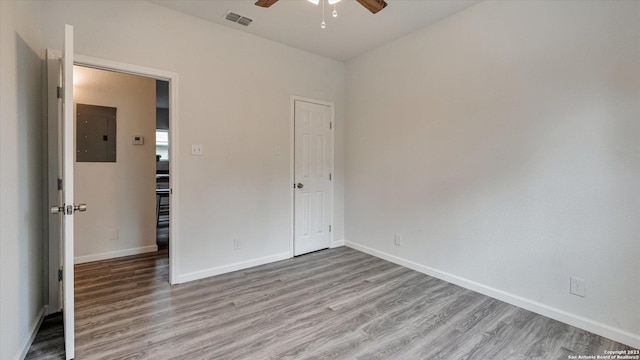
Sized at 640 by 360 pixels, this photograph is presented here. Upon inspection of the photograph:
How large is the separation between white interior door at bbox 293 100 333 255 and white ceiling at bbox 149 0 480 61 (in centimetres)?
82

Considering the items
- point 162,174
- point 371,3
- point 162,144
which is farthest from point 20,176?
point 162,144

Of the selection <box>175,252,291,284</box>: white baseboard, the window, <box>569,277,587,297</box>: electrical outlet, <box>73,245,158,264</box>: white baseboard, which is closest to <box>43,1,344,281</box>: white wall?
<box>175,252,291,284</box>: white baseboard

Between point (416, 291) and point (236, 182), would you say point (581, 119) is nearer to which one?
point (416, 291)

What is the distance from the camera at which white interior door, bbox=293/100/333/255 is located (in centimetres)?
375

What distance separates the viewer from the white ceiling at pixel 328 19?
8.78ft

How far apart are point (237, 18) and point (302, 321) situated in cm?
295

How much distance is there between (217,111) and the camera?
3070mm

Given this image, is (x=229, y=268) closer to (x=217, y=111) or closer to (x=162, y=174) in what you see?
(x=217, y=111)

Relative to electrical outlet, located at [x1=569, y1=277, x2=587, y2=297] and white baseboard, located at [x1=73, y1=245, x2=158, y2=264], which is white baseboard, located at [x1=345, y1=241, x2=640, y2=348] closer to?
electrical outlet, located at [x1=569, y1=277, x2=587, y2=297]

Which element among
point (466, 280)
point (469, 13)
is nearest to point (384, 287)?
point (466, 280)

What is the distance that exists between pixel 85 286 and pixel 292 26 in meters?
3.37

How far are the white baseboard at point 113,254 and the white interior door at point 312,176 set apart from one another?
6.61 feet

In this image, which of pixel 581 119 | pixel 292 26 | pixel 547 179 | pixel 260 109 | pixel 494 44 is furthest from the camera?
pixel 260 109

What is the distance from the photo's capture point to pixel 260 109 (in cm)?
337
